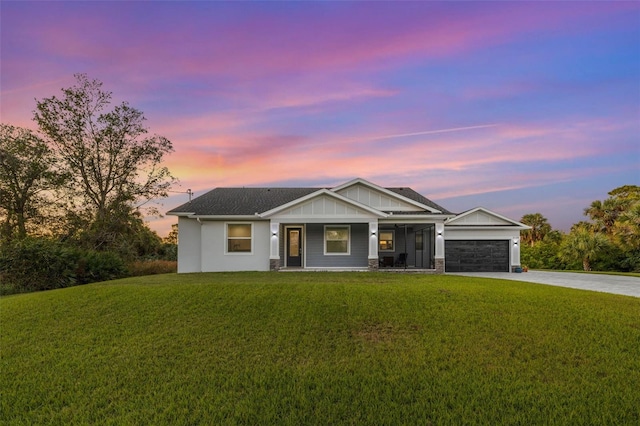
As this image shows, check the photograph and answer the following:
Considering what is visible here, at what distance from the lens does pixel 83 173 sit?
73.6 feet

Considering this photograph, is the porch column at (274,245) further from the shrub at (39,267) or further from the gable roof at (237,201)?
the shrub at (39,267)

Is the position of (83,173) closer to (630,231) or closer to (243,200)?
(243,200)

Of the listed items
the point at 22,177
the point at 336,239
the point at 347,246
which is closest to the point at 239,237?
the point at 336,239

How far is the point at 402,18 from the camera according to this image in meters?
12.3

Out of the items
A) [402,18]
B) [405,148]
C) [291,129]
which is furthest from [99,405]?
[405,148]

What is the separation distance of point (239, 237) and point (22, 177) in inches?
613

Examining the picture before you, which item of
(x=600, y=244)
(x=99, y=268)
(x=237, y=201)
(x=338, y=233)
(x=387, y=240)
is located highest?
(x=237, y=201)

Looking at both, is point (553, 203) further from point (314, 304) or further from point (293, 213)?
point (314, 304)

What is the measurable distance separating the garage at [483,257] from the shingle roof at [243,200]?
3527 mm

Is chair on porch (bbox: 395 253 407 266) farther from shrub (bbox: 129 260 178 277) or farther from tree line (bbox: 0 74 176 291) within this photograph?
tree line (bbox: 0 74 176 291)

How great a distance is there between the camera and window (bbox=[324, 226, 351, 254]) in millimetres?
17922

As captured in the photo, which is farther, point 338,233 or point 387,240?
point 387,240

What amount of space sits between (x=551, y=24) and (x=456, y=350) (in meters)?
13.0

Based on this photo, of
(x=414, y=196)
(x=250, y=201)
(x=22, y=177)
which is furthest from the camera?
(x=22, y=177)
